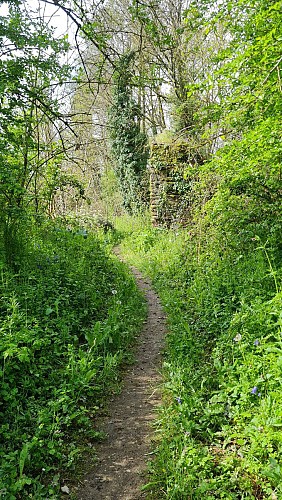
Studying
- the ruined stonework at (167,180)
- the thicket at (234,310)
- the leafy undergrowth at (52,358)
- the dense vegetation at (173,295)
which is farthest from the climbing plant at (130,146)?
the leafy undergrowth at (52,358)

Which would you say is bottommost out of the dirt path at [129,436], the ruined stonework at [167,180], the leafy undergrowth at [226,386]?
the dirt path at [129,436]

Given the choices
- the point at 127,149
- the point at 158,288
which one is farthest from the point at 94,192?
the point at 158,288

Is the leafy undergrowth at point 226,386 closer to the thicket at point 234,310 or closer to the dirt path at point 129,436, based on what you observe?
the thicket at point 234,310

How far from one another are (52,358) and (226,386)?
186 centimetres

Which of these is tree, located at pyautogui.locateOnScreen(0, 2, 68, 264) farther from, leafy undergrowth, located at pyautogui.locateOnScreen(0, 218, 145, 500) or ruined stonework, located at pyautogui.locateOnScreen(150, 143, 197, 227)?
ruined stonework, located at pyautogui.locateOnScreen(150, 143, 197, 227)

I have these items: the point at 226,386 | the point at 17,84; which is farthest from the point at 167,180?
the point at 226,386

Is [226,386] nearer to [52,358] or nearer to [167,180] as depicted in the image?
[52,358]

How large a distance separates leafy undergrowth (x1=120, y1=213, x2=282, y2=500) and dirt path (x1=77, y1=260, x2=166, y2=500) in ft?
0.54

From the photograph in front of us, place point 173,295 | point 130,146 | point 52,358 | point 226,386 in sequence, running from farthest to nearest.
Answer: point 130,146
point 173,295
point 52,358
point 226,386

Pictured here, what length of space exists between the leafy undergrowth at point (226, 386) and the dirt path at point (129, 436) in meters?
0.16

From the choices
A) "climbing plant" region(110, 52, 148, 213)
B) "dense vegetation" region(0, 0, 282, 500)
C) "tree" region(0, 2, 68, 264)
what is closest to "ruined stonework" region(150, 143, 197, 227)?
"climbing plant" region(110, 52, 148, 213)

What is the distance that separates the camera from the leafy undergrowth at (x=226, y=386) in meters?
2.42

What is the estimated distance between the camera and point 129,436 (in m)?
3.25

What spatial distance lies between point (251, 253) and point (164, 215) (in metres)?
7.10
